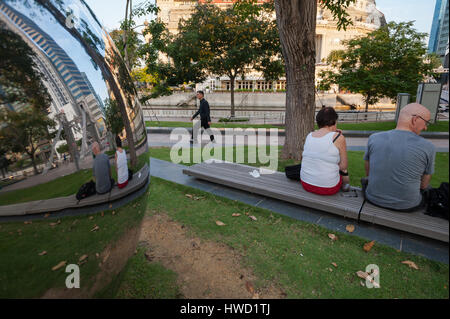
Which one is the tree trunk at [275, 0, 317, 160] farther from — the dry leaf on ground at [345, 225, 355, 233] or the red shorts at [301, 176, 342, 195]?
the dry leaf on ground at [345, 225, 355, 233]

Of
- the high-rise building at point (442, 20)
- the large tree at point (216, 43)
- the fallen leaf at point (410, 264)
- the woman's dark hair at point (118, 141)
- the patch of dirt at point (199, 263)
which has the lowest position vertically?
the patch of dirt at point (199, 263)

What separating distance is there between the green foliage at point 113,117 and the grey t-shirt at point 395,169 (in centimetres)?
202

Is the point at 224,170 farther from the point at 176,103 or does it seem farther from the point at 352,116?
the point at 176,103

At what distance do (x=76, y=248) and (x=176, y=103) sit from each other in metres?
39.4

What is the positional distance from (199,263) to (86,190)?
209 cm

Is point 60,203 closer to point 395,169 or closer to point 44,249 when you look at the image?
point 44,249

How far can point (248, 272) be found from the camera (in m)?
3.17

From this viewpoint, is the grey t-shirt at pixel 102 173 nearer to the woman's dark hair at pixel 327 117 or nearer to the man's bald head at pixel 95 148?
the man's bald head at pixel 95 148

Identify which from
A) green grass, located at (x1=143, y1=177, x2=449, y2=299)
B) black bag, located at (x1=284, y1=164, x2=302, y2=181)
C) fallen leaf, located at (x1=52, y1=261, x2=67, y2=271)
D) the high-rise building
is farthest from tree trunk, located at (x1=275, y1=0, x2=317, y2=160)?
fallen leaf, located at (x1=52, y1=261, x2=67, y2=271)

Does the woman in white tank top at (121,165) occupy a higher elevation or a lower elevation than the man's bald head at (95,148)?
lower

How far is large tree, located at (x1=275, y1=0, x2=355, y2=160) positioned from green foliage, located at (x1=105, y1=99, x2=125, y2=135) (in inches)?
222

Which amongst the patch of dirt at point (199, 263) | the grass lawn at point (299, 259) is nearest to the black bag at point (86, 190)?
the grass lawn at point (299, 259)

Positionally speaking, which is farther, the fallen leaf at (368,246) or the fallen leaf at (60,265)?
the fallen leaf at (368,246)

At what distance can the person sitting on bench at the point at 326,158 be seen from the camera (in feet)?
13.1
